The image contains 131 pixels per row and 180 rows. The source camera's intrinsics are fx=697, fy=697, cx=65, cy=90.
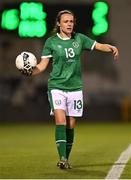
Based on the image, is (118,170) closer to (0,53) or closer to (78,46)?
(78,46)

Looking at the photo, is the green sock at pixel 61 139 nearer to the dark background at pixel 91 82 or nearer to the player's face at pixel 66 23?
the player's face at pixel 66 23

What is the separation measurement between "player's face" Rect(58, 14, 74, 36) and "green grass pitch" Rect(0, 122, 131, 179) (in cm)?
160

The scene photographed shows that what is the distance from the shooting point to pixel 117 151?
10.5m

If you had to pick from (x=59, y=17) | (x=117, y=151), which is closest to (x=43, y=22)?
(x=117, y=151)

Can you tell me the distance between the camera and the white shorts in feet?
26.4

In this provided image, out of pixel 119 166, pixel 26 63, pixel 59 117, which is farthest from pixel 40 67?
pixel 119 166

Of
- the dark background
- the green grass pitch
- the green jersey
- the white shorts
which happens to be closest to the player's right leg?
the white shorts

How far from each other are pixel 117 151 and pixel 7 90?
1060 centimetres

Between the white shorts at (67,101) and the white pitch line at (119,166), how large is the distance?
79 centimetres

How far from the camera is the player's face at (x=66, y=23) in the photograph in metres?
8.09

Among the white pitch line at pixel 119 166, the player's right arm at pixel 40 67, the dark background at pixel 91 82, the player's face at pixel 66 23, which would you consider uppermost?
the player's face at pixel 66 23

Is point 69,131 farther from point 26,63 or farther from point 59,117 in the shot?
point 26,63

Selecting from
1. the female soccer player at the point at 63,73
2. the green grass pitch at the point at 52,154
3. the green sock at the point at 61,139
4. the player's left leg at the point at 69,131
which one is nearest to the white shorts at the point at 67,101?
the female soccer player at the point at 63,73

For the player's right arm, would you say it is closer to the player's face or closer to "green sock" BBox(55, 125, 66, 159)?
the player's face
